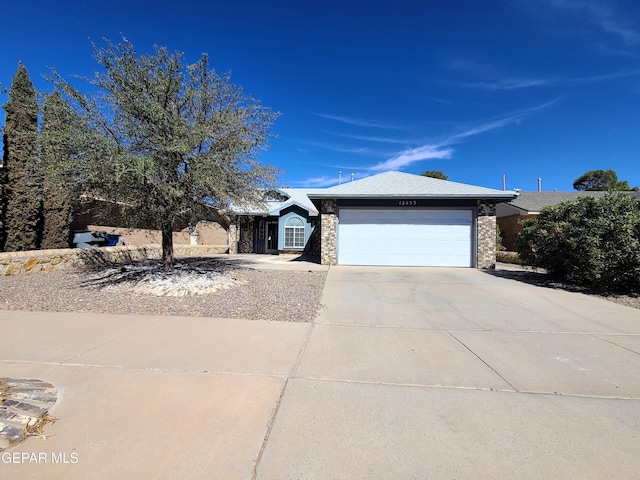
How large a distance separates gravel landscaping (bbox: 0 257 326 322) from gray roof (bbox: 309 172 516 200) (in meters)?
5.42

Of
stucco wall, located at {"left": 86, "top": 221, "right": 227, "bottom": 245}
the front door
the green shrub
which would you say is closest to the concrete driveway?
the green shrub

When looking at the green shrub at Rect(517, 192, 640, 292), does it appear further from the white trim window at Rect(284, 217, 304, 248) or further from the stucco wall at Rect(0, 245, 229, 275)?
the stucco wall at Rect(0, 245, 229, 275)

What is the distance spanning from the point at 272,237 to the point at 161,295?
15.0m

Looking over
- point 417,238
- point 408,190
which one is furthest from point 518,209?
point 417,238

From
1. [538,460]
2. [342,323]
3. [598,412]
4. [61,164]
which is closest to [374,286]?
[342,323]

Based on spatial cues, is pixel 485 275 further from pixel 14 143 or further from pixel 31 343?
pixel 14 143

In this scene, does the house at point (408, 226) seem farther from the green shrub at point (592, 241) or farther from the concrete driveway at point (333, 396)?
the concrete driveway at point (333, 396)

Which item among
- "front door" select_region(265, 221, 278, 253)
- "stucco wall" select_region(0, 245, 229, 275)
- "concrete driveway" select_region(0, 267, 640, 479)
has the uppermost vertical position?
"front door" select_region(265, 221, 278, 253)

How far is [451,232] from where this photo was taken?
46.6 ft

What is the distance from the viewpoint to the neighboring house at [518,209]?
22000 mm

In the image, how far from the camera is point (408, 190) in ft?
47.7

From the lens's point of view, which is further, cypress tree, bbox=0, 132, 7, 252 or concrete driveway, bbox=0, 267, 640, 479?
cypress tree, bbox=0, 132, 7, 252

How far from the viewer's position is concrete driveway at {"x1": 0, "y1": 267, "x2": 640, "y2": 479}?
7.76 feet

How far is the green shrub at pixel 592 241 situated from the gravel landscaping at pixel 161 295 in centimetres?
740
